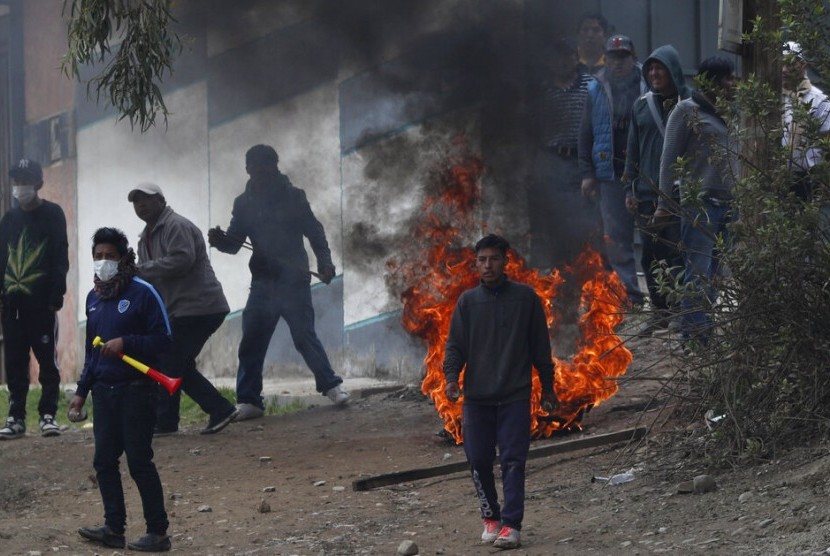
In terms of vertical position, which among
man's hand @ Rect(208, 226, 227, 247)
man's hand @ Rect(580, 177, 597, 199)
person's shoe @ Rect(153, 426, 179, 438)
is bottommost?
person's shoe @ Rect(153, 426, 179, 438)

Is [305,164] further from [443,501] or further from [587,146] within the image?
[443,501]

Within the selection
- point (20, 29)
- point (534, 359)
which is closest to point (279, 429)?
point (534, 359)

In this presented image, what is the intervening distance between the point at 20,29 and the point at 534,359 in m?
11.0

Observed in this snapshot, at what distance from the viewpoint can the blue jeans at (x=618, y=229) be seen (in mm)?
9828

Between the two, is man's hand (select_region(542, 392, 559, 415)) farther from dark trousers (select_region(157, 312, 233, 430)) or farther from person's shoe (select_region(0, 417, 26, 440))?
person's shoe (select_region(0, 417, 26, 440))

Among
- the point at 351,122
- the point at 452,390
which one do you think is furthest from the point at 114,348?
the point at 351,122

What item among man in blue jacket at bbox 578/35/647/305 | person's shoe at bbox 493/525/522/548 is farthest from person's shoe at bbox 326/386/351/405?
person's shoe at bbox 493/525/522/548

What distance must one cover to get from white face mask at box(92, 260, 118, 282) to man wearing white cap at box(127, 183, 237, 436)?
2721mm

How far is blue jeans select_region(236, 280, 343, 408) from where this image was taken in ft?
33.1

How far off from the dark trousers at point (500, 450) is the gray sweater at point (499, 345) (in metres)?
0.06

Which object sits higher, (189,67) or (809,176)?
(189,67)

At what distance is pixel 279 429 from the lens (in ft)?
32.0

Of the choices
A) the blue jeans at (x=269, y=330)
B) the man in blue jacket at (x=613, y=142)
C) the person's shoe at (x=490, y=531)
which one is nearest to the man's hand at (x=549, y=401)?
the person's shoe at (x=490, y=531)

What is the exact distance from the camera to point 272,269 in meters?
10.2
